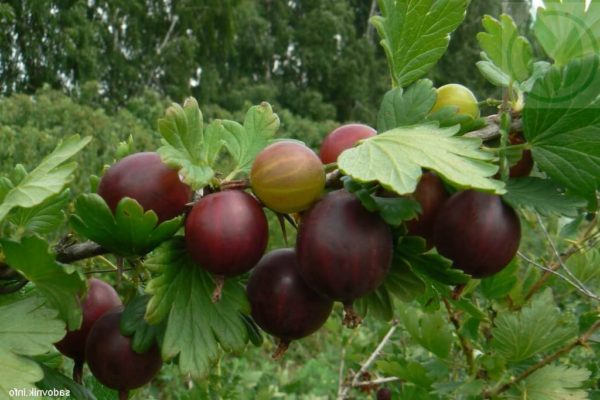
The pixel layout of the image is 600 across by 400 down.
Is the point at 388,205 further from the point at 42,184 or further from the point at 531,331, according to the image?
the point at 531,331

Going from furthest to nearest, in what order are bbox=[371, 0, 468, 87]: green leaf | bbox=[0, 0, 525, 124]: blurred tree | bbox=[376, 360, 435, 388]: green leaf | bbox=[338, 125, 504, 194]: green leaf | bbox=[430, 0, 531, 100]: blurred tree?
bbox=[430, 0, 531, 100]: blurred tree
bbox=[0, 0, 525, 124]: blurred tree
bbox=[376, 360, 435, 388]: green leaf
bbox=[371, 0, 468, 87]: green leaf
bbox=[338, 125, 504, 194]: green leaf

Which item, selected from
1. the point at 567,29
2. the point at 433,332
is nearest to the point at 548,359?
the point at 433,332

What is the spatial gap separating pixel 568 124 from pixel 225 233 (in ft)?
0.85

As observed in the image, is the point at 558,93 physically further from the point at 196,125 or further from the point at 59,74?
the point at 59,74

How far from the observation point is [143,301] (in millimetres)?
517

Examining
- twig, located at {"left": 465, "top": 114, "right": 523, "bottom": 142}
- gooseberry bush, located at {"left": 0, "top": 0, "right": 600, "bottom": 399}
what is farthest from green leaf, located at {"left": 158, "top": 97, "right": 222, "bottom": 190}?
twig, located at {"left": 465, "top": 114, "right": 523, "bottom": 142}

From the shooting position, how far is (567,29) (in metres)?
0.47

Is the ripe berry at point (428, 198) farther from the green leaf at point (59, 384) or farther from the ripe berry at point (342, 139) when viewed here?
the green leaf at point (59, 384)

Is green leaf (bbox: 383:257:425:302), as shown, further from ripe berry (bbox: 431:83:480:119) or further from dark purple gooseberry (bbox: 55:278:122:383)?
dark purple gooseberry (bbox: 55:278:122:383)

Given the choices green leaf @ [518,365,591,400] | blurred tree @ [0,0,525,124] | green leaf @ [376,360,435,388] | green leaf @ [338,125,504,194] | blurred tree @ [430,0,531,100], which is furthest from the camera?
blurred tree @ [430,0,531,100]

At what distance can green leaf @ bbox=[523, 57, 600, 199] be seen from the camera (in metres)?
0.43

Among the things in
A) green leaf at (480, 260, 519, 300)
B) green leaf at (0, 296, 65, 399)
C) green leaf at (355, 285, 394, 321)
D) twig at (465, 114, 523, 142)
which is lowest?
green leaf at (480, 260, 519, 300)

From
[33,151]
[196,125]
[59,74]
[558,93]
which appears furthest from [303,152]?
[59,74]

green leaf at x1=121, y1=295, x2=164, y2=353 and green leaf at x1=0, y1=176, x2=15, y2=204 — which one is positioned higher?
green leaf at x1=0, y1=176, x2=15, y2=204
